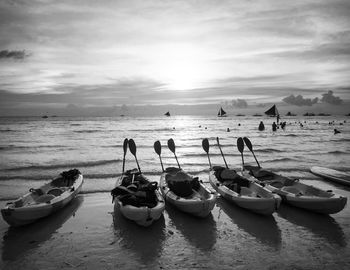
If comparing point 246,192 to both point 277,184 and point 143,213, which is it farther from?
point 143,213

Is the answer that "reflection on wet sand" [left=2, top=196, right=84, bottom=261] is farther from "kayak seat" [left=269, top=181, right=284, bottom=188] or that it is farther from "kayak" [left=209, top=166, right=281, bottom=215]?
"kayak seat" [left=269, top=181, right=284, bottom=188]

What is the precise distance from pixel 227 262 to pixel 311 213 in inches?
162

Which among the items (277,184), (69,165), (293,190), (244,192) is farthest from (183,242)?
(69,165)

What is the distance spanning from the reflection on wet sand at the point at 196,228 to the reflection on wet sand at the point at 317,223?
2442 millimetres

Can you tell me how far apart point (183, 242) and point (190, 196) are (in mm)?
2547

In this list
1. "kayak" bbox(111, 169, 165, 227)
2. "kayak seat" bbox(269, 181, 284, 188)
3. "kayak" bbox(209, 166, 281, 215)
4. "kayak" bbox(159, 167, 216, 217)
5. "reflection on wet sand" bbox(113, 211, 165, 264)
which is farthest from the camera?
"kayak seat" bbox(269, 181, 284, 188)

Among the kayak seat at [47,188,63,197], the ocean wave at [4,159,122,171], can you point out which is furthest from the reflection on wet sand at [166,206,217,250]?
the ocean wave at [4,159,122,171]

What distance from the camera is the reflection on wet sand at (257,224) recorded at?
6.80m

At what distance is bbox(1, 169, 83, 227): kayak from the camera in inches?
278

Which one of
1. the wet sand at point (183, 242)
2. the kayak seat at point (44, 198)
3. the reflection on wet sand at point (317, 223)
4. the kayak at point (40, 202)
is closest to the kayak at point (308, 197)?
the reflection on wet sand at point (317, 223)

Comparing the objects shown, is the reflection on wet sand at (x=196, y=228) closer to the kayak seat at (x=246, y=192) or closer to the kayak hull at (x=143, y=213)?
the kayak hull at (x=143, y=213)

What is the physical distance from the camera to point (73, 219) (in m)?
8.25

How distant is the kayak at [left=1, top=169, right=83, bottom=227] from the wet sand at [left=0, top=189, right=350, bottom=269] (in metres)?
0.36

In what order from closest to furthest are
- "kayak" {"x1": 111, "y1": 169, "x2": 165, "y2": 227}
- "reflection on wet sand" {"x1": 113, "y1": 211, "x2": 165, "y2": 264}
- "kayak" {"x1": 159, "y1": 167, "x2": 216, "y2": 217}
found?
"reflection on wet sand" {"x1": 113, "y1": 211, "x2": 165, "y2": 264}
"kayak" {"x1": 111, "y1": 169, "x2": 165, "y2": 227}
"kayak" {"x1": 159, "y1": 167, "x2": 216, "y2": 217}
